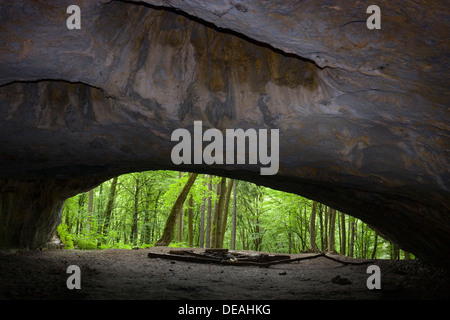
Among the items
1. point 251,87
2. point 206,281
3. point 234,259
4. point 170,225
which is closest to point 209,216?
point 170,225

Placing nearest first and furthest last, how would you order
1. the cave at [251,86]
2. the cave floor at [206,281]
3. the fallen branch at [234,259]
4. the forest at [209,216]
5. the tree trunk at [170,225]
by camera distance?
the cave at [251,86] < the cave floor at [206,281] < the fallen branch at [234,259] < the tree trunk at [170,225] < the forest at [209,216]

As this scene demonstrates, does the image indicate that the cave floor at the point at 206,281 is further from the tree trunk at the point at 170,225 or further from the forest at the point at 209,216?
the forest at the point at 209,216

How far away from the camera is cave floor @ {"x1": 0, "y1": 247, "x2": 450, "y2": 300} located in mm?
5066

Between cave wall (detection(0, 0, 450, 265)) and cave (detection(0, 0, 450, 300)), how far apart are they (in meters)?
0.02

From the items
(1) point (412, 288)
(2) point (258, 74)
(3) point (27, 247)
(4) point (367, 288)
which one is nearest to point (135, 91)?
(2) point (258, 74)

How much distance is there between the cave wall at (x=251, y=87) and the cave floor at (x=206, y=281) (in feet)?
4.00

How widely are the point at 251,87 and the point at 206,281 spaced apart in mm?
4048

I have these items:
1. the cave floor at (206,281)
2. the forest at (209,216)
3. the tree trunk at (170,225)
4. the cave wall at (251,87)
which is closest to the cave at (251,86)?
the cave wall at (251,87)

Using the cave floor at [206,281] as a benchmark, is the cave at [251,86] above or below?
above

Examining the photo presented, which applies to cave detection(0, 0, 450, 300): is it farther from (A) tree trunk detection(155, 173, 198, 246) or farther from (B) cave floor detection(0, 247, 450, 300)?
(A) tree trunk detection(155, 173, 198, 246)

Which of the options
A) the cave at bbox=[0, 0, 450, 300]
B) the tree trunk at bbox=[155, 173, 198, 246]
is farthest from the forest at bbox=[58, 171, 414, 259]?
the cave at bbox=[0, 0, 450, 300]

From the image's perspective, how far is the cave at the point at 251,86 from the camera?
296cm

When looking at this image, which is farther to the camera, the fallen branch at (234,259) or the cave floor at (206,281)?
the fallen branch at (234,259)
